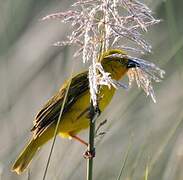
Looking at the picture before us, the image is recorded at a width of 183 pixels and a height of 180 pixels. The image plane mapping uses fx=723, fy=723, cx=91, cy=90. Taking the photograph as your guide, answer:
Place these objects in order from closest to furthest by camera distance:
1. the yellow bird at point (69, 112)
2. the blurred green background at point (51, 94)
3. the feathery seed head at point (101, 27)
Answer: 1. the feathery seed head at point (101, 27)
2. the yellow bird at point (69, 112)
3. the blurred green background at point (51, 94)

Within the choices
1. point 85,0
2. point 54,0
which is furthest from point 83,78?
point 85,0

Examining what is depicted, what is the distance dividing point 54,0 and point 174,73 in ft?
2.11

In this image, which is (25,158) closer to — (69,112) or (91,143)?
(69,112)

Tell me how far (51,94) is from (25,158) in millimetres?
626

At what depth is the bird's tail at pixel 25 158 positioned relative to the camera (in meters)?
2.09

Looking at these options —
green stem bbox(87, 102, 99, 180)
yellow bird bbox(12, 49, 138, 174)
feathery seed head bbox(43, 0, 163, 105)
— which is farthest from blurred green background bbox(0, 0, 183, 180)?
feathery seed head bbox(43, 0, 163, 105)

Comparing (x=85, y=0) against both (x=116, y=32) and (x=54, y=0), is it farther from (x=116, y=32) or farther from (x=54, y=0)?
(x=54, y=0)

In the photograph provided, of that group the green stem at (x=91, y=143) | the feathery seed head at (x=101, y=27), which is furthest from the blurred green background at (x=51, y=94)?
the feathery seed head at (x=101, y=27)

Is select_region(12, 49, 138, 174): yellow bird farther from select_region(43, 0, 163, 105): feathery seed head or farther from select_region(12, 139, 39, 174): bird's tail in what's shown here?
select_region(43, 0, 163, 105): feathery seed head

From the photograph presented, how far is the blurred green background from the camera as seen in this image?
94.5 inches

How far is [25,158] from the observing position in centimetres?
216

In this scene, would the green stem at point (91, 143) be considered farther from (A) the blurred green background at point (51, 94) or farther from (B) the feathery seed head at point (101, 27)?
(A) the blurred green background at point (51, 94)

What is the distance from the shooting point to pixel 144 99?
2.72 m

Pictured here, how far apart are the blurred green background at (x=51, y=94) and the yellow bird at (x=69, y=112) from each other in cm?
6
